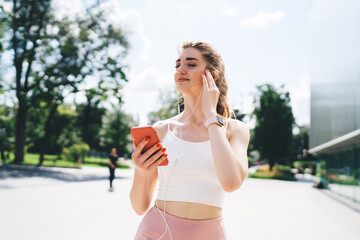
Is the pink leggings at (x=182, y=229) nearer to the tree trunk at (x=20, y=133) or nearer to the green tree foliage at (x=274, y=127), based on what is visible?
the tree trunk at (x=20, y=133)

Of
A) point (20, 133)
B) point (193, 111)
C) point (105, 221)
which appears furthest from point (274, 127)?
point (193, 111)

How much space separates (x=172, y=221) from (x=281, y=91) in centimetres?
4017

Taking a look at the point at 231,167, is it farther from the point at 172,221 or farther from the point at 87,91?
the point at 87,91

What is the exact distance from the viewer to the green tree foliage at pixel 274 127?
3734cm

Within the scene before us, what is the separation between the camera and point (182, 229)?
1.58 meters

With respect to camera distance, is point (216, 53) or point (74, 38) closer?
point (216, 53)

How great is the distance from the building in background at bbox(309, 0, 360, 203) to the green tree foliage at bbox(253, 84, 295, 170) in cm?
1100

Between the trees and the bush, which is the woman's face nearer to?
the trees

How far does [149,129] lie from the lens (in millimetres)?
1527

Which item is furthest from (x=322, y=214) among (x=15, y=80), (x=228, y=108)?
(x=15, y=80)

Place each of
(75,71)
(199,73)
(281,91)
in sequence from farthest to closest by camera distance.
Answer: (281,91) < (75,71) < (199,73)

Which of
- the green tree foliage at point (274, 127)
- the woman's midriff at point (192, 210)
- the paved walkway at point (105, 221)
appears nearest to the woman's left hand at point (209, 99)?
the woman's midriff at point (192, 210)

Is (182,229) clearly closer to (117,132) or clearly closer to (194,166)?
(194,166)

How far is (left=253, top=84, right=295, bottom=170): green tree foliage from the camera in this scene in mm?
37344
